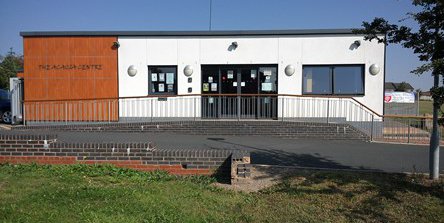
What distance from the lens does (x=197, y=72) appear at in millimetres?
16062

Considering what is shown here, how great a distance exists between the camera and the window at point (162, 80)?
16250mm

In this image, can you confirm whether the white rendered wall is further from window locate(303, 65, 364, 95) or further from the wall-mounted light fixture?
window locate(303, 65, 364, 95)

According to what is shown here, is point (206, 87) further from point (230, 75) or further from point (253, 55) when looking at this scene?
point (253, 55)

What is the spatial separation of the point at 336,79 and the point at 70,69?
34.6ft

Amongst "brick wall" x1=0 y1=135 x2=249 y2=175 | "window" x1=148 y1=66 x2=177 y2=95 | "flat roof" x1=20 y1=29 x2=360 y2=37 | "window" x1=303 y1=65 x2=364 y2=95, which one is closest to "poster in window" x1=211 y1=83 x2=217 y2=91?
"window" x1=148 y1=66 x2=177 y2=95

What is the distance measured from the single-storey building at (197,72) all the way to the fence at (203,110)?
0.04 metres

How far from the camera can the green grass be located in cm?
511

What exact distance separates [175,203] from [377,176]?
3734 millimetres

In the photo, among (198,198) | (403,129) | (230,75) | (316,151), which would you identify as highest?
(230,75)

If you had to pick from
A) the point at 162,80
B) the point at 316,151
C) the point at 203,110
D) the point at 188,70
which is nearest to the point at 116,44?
the point at 162,80

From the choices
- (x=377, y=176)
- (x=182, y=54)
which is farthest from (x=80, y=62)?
(x=377, y=176)

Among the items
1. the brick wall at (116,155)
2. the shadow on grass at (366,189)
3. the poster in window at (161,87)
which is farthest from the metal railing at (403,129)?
the poster in window at (161,87)

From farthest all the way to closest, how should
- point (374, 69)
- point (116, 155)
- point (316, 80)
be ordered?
point (316, 80) < point (374, 69) < point (116, 155)

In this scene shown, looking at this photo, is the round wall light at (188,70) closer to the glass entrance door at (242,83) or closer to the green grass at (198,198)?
the glass entrance door at (242,83)
